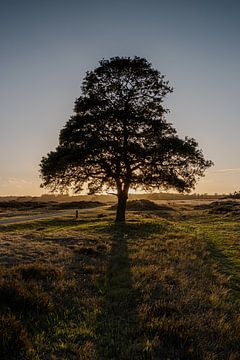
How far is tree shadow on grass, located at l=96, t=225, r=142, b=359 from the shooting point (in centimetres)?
648

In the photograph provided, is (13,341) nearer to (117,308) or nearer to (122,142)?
(117,308)

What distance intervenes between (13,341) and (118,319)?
8.90 feet

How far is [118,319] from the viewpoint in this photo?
26.5ft

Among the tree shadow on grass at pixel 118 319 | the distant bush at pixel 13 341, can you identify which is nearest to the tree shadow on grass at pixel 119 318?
the tree shadow on grass at pixel 118 319

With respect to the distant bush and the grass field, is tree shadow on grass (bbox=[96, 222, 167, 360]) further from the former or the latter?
the distant bush

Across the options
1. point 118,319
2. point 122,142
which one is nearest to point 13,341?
point 118,319

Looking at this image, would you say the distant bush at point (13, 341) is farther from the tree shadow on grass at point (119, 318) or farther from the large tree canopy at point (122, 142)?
the large tree canopy at point (122, 142)

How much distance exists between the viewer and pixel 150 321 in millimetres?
7922

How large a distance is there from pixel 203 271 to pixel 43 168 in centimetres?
2165

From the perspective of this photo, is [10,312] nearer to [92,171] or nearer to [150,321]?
[150,321]

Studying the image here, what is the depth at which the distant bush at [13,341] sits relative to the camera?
597 centimetres

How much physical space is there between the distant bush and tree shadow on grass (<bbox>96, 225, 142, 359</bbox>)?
1.40 metres

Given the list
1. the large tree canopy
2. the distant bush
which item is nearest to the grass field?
the distant bush

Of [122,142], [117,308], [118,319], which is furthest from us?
[122,142]
